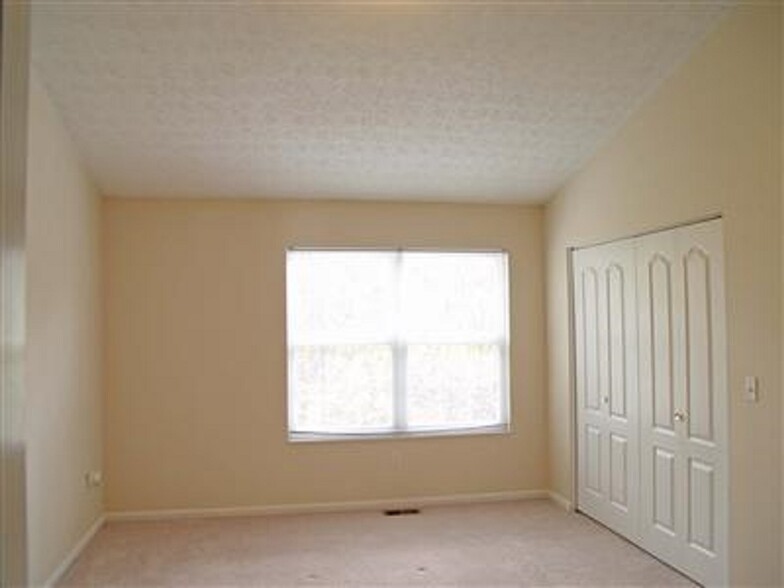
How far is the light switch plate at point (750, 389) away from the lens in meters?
3.19

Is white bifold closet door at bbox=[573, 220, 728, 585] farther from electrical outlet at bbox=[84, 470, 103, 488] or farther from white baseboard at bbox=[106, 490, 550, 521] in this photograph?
electrical outlet at bbox=[84, 470, 103, 488]

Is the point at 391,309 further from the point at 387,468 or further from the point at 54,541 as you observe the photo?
the point at 54,541

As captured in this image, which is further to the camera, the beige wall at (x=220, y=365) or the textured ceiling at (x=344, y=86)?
the beige wall at (x=220, y=365)

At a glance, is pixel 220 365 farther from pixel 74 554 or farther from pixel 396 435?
pixel 74 554

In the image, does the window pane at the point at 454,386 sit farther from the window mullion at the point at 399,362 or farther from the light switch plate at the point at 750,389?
the light switch plate at the point at 750,389

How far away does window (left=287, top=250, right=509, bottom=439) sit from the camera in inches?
205

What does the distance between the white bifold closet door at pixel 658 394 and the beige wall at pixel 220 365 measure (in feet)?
3.97

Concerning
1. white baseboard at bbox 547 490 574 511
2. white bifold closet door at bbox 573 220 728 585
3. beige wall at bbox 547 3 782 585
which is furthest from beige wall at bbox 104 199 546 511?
beige wall at bbox 547 3 782 585

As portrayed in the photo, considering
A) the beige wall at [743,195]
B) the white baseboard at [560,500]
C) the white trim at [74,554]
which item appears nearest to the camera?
the beige wall at [743,195]

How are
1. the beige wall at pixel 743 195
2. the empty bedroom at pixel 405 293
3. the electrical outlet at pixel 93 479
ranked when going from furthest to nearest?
the electrical outlet at pixel 93 479 < the empty bedroom at pixel 405 293 < the beige wall at pixel 743 195

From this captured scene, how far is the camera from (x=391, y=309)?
530 centimetres

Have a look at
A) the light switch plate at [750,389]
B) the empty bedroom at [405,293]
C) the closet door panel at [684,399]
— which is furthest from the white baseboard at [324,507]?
the light switch plate at [750,389]

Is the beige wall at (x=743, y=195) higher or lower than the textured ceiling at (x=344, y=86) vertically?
lower

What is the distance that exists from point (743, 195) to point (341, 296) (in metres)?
2.86
